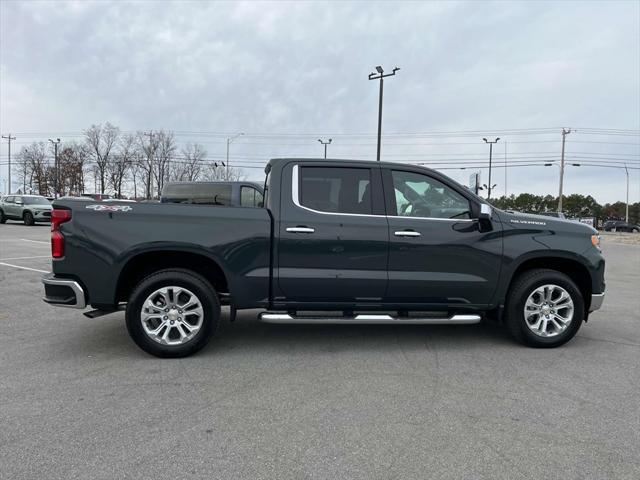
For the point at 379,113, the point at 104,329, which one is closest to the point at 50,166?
the point at 379,113

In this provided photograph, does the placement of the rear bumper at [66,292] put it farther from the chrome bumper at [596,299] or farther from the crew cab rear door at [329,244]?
the chrome bumper at [596,299]

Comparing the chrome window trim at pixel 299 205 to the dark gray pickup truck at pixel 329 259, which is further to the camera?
the chrome window trim at pixel 299 205

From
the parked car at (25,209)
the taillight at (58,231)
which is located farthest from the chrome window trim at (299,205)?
the parked car at (25,209)

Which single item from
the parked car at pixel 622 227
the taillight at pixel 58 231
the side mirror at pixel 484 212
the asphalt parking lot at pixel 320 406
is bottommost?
the asphalt parking lot at pixel 320 406

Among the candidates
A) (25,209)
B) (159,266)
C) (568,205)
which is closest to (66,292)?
(159,266)

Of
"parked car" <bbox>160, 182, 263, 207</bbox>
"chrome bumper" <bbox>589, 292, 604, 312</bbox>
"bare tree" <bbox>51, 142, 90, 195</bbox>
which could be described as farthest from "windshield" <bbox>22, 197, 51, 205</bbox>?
"bare tree" <bbox>51, 142, 90, 195</bbox>

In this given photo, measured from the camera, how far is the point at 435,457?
2.86 metres

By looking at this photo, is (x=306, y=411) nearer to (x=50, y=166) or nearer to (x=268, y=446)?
(x=268, y=446)

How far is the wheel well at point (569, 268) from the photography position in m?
5.15

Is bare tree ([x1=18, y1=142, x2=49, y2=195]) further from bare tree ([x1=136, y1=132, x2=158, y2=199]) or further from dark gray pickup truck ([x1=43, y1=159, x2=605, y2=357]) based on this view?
dark gray pickup truck ([x1=43, y1=159, x2=605, y2=357])

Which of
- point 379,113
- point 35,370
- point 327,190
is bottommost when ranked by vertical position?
point 35,370

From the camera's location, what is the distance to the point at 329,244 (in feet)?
15.4

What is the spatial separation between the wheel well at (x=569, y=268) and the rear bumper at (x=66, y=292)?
4.31m

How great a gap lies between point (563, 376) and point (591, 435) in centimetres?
115
